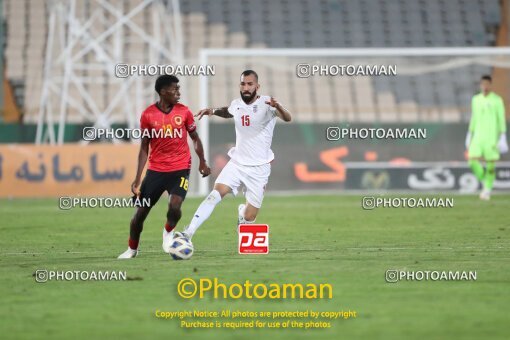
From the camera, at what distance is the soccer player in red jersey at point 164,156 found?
13203mm

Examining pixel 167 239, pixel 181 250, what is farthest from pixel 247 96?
pixel 181 250

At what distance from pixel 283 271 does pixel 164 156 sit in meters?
2.54

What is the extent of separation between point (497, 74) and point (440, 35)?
10613mm

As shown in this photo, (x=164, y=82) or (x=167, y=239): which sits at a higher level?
(x=164, y=82)

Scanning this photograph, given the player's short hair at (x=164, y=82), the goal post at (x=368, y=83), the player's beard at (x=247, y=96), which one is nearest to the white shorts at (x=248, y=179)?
the player's beard at (x=247, y=96)

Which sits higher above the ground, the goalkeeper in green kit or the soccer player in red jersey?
the goalkeeper in green kit

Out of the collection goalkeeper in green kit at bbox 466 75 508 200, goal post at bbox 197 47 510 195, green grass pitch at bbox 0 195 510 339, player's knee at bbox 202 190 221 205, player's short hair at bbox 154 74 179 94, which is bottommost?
green grass pitch at bbox 0 195 510 339

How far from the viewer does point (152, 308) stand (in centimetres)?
927

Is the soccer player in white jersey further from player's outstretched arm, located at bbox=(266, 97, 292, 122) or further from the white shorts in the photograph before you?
player's outstretched arm, located at bbox=(266, 97, 292, 122)

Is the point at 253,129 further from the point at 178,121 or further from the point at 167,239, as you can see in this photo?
the point at 167,239

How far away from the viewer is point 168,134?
1327 centimetres

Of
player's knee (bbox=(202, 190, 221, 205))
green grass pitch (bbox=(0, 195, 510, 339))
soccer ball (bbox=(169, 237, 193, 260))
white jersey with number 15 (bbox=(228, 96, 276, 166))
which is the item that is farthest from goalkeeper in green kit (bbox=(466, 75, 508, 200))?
soccer ball (bbox=(169, 237, 193, 260))

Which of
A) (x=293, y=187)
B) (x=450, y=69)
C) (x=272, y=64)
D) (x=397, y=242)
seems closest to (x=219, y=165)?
(x=293, y=187)

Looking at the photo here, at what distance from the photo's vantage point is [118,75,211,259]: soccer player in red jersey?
13.2 metres
